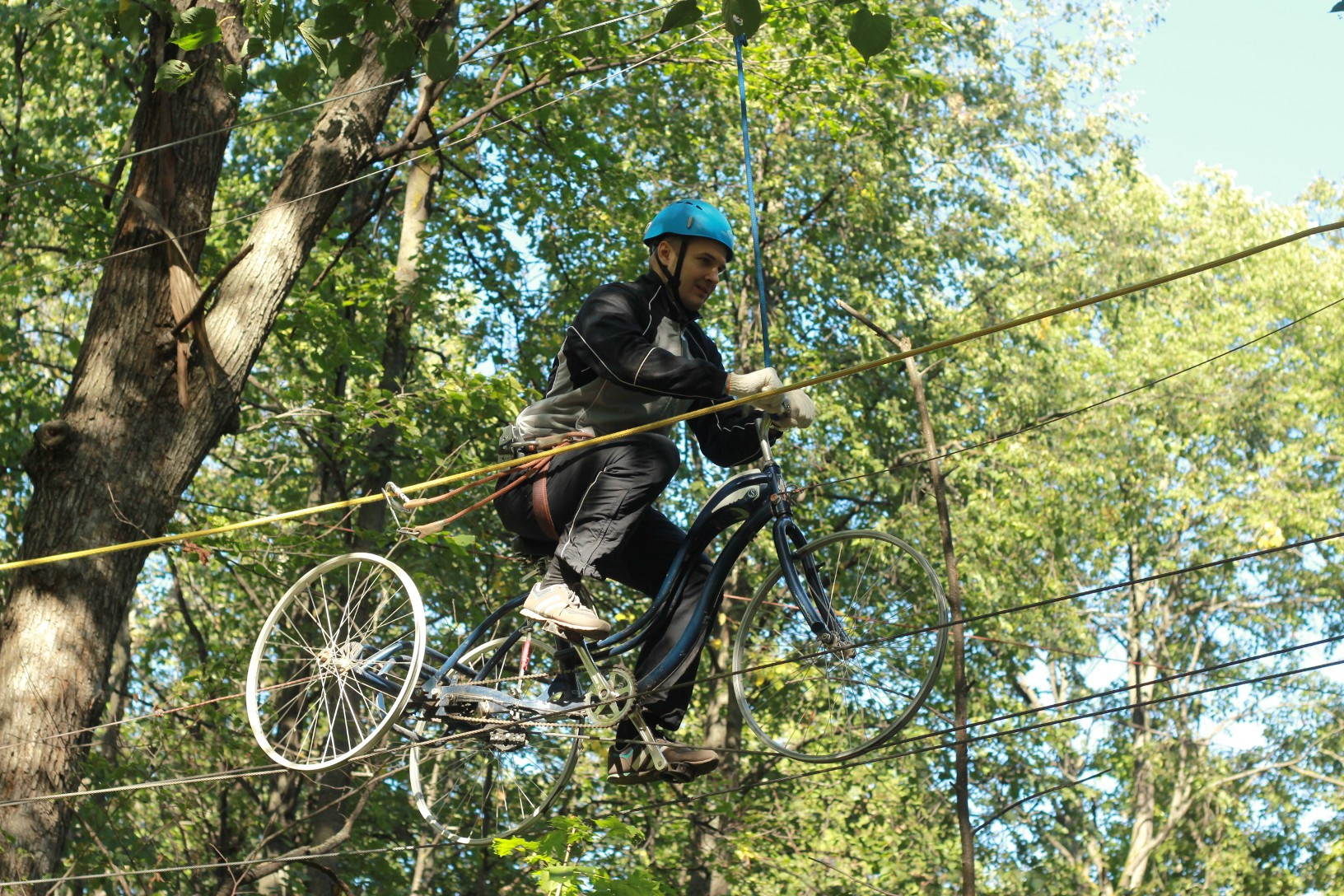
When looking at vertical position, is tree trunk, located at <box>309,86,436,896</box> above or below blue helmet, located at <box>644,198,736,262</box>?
above

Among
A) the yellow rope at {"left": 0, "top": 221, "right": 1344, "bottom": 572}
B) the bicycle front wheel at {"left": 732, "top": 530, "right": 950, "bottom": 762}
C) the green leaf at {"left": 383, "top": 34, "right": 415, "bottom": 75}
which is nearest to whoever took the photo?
the yellow rope at {"left": 0, "top": 221, "right": 1344, "bottom": 572}

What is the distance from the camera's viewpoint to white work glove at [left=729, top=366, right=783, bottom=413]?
4395 millimetres

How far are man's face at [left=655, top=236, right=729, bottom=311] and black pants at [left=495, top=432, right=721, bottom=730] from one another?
0.50 meters

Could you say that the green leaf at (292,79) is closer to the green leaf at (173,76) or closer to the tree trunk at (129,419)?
the green leaf at (173,76)

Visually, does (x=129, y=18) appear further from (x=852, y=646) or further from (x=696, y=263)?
(x=852, y=646)

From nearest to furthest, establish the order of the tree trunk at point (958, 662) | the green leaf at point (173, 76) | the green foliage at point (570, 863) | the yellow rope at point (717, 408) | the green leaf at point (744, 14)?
the yellow rope at point (717, 408), the green leaf at point (744, 14), the green foliage at point (570, 863), the green leaf at point (173, 76), the tree trunk at point (958, 662)

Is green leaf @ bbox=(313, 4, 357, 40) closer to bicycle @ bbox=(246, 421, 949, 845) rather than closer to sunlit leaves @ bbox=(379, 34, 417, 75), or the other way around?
sunlit leaves @ bbox=(379, 34, 417, 75)

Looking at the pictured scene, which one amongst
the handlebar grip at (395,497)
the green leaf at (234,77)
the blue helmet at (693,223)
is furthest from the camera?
the green leaf at (234,77)

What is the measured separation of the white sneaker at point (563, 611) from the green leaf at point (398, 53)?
1820 mm

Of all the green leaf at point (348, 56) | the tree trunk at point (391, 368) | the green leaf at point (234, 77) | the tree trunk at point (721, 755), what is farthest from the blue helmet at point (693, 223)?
the tree trunk at point (721, 755)

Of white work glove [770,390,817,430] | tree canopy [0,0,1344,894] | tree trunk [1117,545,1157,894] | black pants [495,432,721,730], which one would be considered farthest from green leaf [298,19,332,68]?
tree trunk [1117,545,1157,894]

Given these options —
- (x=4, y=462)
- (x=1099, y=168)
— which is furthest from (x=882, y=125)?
(x=1099, y=168)

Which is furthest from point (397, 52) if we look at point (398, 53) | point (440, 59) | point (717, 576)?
point (717, 576)

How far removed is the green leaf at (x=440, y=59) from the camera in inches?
192
